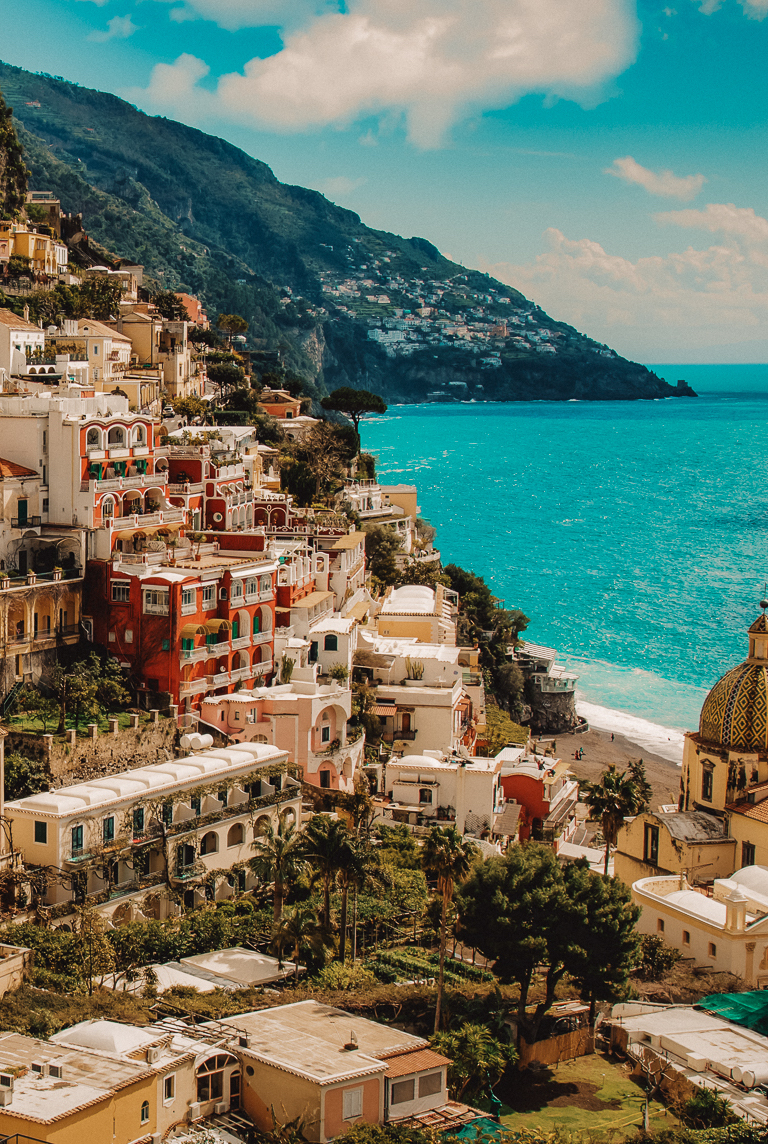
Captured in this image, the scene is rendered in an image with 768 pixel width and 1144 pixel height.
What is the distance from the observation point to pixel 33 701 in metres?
41.8

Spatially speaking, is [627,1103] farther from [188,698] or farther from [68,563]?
[68,563]

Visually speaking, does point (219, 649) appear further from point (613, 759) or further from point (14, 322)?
point (613, 759)

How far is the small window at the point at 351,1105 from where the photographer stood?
80.6 feet

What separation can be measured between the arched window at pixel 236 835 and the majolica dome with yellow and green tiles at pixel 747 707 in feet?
48.8

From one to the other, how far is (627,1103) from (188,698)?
21057 mm

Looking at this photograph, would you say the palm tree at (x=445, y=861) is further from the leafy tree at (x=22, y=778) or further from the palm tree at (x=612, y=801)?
the leafy tree at (x=22, y=778)

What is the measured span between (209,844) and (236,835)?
3.53ft

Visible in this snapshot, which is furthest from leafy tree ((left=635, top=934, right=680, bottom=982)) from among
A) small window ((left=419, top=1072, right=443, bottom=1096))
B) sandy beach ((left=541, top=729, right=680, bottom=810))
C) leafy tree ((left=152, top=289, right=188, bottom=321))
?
leafy tree ((left=152, top=289, right=188, bottom=321))

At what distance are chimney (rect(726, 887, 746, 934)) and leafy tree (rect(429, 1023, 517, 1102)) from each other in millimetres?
8024

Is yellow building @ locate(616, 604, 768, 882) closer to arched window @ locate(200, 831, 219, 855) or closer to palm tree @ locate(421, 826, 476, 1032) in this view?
palm tree @ locate(421, 826, 476, 1032)

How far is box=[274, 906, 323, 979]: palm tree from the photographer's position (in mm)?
31609

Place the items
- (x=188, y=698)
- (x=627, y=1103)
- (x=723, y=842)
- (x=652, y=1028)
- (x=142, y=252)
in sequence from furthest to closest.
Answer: (x=142, y=252) → (x=188, y=698) → (x=723, y=842) → (x=652, y=1028) → (x=627, y=1103)

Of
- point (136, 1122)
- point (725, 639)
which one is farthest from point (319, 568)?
point (725, 639)

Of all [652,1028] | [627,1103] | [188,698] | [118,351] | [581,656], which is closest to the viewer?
[627,1103]
